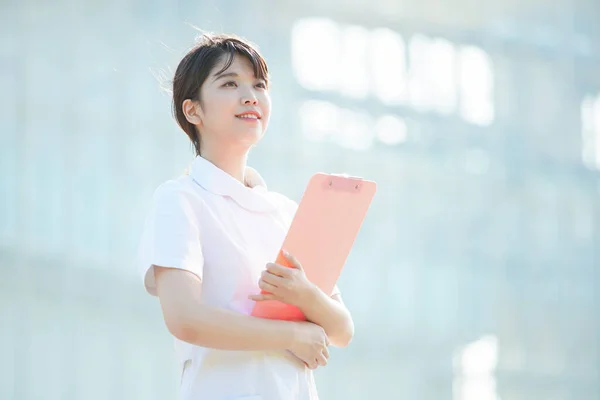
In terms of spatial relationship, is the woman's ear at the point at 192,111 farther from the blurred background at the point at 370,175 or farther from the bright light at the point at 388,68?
the bright light at the point at 388,68

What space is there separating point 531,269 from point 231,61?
25.3 ft

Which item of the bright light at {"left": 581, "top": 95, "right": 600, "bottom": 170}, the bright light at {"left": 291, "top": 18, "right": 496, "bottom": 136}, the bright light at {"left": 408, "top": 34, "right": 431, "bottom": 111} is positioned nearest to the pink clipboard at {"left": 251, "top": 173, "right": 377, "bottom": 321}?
the bright light at {"left": 291, "top": 18, "right": 496, "bottom": 136}

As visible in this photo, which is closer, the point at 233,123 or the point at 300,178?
the point at 233,123

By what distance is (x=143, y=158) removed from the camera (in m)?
7.54

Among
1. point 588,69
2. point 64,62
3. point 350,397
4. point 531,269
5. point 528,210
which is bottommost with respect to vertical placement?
point 350,397

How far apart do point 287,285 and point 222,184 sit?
6.8 inches

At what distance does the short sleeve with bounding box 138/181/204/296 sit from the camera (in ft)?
3.47

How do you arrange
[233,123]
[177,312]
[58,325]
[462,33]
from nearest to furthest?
[177,312] < [233,123] < [58,325] < [462,33]

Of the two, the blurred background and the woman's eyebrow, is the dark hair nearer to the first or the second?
the woman's eyebrow

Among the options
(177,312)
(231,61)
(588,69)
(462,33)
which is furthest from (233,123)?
(588,69)

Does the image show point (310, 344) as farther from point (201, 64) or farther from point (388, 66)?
point (388, 66)

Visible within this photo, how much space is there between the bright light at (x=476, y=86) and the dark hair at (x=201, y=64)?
712 cm

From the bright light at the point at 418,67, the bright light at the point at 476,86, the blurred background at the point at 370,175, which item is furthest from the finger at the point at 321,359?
the bright light at the point at 476,86

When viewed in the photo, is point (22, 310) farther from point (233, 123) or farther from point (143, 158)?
point (233, 123)
